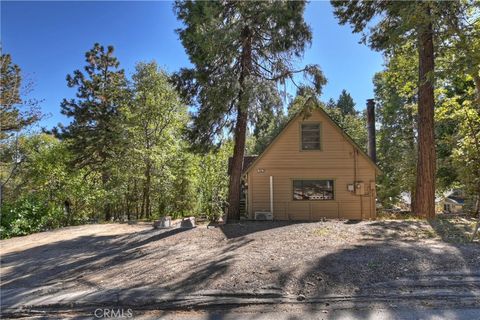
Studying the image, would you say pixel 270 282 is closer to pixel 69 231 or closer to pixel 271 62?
pixel 271 62

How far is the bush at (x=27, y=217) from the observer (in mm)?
13680

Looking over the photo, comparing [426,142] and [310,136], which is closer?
[426,142]

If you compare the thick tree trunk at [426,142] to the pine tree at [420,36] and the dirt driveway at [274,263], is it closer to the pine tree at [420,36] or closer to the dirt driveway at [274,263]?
the pine tree at [420,36]

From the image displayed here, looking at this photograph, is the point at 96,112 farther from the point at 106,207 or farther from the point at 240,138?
the point at 240,138

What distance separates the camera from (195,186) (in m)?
20.3

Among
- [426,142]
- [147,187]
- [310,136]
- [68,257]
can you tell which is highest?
[310,136]

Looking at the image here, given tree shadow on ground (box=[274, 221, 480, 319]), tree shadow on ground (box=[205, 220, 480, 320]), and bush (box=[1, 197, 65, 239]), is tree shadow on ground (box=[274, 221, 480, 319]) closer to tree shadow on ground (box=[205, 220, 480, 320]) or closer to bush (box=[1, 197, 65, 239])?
→ tree shadow on ground (box=[205, 220, 480, 320])

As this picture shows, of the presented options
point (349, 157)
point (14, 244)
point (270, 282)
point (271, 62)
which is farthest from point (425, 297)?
point (14, 244)

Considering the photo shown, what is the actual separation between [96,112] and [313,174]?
14926 millimetres

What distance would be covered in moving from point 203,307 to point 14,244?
10.5 metres

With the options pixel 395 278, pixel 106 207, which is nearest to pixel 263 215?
pixel 395 278

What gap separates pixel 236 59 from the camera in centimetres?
1218

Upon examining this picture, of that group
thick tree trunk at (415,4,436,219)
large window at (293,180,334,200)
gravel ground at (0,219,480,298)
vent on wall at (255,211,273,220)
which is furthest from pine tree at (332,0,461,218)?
vent on wall at (255,211,273,220)

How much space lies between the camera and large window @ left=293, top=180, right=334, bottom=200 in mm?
14797
